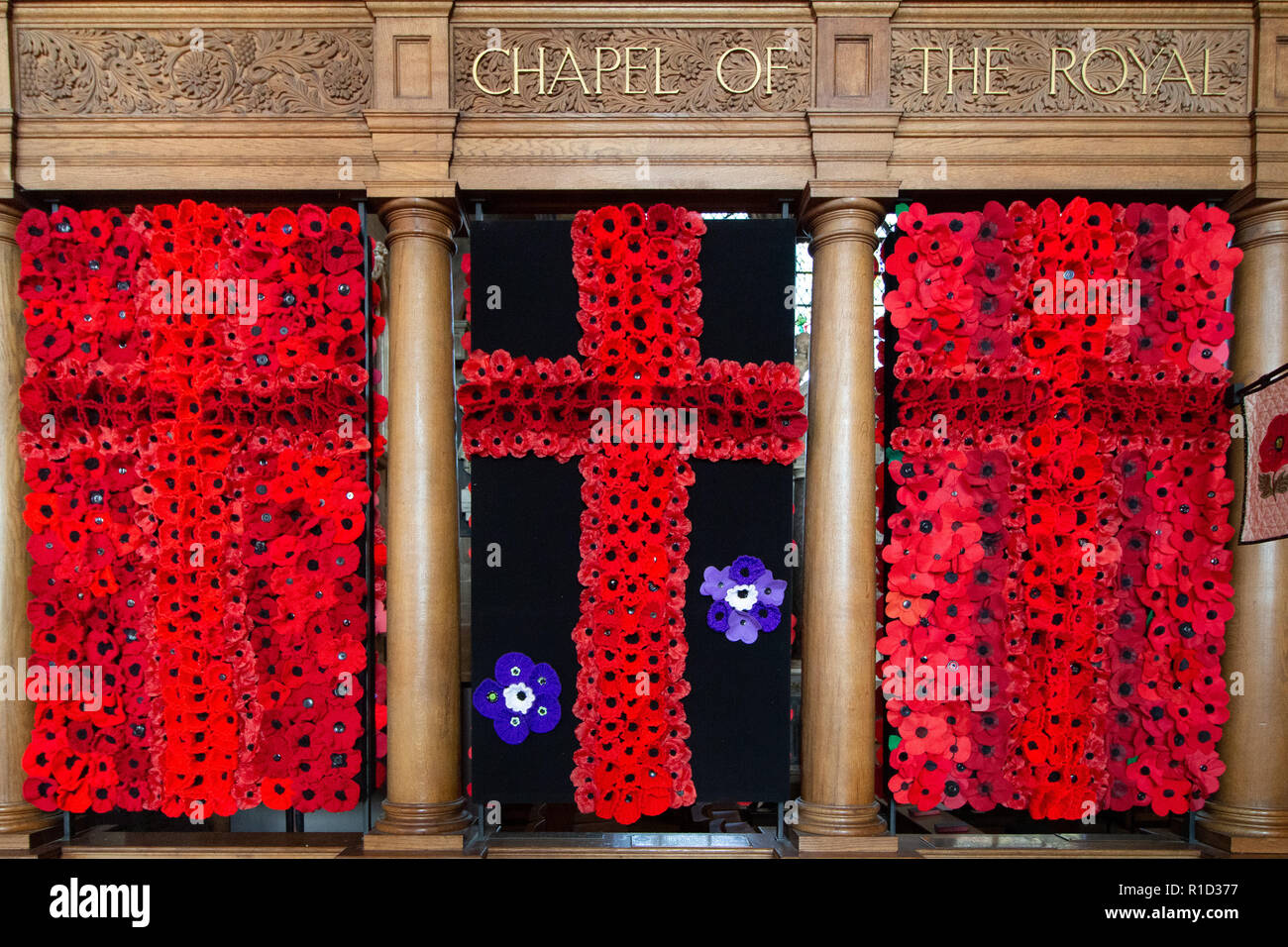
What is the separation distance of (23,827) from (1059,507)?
5512mm

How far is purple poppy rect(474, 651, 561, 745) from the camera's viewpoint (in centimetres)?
395

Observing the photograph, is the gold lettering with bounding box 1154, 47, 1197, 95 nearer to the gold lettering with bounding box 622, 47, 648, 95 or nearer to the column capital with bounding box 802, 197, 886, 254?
the column capital with bounding box 802, 197, 886, 254

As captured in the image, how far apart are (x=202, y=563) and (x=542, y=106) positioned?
292 centimetres

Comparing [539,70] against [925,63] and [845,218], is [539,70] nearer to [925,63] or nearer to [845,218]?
[845,218]

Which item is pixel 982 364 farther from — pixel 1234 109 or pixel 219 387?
pixel 219 387

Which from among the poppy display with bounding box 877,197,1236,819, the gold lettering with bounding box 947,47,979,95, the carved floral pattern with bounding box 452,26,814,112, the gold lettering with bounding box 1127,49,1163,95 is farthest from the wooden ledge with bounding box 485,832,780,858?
the gold lettering with bounding box 1127,49,1163,95

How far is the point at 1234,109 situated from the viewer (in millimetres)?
3924

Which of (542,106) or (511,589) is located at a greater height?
(542,106)

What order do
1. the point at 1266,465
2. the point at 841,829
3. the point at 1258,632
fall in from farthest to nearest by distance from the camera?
the point at 1258,632 < the point at 841,829 < the point at 1266,465

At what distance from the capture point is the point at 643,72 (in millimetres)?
3979

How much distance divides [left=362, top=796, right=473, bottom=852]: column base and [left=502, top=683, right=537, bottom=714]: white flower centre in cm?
57

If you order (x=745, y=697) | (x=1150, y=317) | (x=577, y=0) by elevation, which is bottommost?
(x=745, y=697)

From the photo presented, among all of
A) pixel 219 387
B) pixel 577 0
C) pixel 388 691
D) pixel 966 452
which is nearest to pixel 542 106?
pixel 577 0

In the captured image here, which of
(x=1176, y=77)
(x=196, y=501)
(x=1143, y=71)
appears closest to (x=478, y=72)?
(x=196, y=501)
